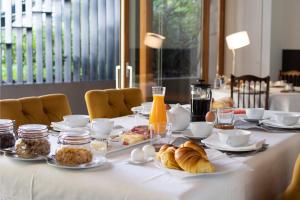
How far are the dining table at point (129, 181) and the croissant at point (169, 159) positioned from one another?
0.02 m

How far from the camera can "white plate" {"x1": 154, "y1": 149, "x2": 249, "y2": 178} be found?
134cm

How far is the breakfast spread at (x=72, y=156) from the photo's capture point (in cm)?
143

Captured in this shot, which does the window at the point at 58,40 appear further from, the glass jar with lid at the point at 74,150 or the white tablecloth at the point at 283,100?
the glass jar with lid at the point at 74,150

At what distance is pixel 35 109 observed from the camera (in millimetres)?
2289

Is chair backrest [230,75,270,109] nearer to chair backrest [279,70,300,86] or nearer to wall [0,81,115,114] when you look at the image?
chair backrest [279,70,300,86]

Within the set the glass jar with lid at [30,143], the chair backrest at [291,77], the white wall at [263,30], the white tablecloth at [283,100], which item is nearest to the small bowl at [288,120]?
the glass jar with lid at [30,143]

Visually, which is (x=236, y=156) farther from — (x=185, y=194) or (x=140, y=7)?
(x=140, y=7)

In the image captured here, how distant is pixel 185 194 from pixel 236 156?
0.48 meters

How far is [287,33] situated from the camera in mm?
6980

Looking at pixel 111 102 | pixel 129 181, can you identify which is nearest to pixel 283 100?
pixel 111 102

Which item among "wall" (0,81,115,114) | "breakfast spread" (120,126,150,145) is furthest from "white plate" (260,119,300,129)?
"wall" (0,81,115,114)

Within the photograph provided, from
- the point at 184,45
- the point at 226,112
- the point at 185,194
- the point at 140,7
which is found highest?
the point at 140,7

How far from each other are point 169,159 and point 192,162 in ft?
0.30

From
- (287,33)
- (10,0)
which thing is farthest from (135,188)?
(287,33)
